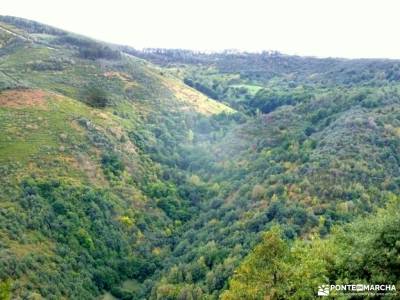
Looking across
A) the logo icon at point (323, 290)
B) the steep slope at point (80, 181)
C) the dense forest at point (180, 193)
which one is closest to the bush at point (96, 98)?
the steep slope at point (80, 181)

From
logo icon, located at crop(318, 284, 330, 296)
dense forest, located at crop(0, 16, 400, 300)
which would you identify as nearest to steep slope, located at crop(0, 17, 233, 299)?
dense forest, located at crop(0, 16, 400, 300)

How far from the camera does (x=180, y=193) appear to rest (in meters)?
112

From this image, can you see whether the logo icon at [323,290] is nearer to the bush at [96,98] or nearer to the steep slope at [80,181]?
the steep slope at [80,181]

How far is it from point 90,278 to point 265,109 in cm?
12968

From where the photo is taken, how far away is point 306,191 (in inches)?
3533

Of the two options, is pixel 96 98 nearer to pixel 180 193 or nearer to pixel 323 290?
pixel 180 193

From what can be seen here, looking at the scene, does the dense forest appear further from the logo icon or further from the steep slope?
the logo icon

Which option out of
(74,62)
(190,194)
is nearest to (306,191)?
(190,194)

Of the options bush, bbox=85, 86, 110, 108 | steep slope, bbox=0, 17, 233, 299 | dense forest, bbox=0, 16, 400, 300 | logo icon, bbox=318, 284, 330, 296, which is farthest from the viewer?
bush, bbox=85, 86, 110, 108

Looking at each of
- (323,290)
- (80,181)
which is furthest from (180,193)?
(323,290)

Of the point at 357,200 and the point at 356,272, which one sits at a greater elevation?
the point at 356,272

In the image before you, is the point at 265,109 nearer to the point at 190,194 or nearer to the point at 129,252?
the point at 190,194

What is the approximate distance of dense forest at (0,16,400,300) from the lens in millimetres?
34406

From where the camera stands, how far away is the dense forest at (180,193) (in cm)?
3441
